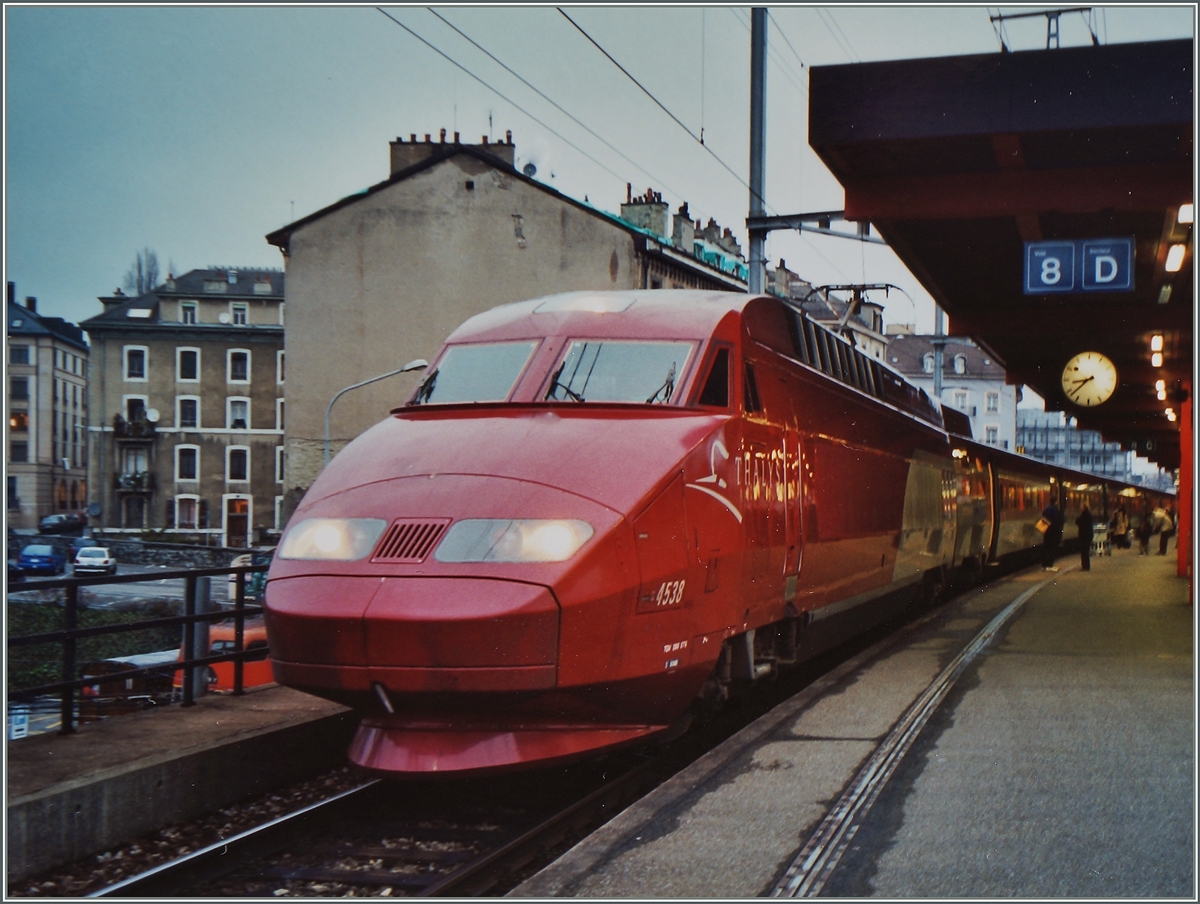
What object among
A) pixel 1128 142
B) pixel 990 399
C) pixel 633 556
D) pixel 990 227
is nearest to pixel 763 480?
pixel 633 556

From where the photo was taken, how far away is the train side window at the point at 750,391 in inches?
333

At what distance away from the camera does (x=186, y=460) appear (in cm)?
4022

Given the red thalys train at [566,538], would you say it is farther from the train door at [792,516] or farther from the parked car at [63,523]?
the parked car at [63,523]

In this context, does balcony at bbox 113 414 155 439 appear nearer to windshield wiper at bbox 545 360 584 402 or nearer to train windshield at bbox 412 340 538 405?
train windshield at bbox 412 340 538 405

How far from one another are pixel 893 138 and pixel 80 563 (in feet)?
27.2

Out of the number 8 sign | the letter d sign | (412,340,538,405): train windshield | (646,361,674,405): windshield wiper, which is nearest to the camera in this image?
(646,361,674,405): windshield wiper

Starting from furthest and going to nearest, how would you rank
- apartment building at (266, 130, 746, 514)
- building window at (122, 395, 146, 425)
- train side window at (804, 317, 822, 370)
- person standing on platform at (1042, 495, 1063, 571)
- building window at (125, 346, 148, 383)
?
1. building window at (125, 346, 148, 383)
2. apartment building at (266, 130, 746, 514)
3. building window at (122, 395, 146, 425)
4. person standing on platform at (1042, 495, 1063, 571)
5. train side window at (804, 317, 822, 370)

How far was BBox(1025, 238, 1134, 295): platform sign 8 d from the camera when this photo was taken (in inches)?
509

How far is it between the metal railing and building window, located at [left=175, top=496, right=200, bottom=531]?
29.7 meters

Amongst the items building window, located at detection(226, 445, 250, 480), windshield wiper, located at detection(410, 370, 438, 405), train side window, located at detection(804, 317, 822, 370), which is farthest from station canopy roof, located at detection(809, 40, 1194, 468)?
building window, located at detection(226, 445, 250, 480)

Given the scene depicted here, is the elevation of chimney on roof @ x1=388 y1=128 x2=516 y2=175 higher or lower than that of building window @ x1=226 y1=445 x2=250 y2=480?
higher

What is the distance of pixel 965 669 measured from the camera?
35.4ft

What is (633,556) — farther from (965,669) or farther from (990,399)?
(990,399)

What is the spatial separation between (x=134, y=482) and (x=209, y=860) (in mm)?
31301
